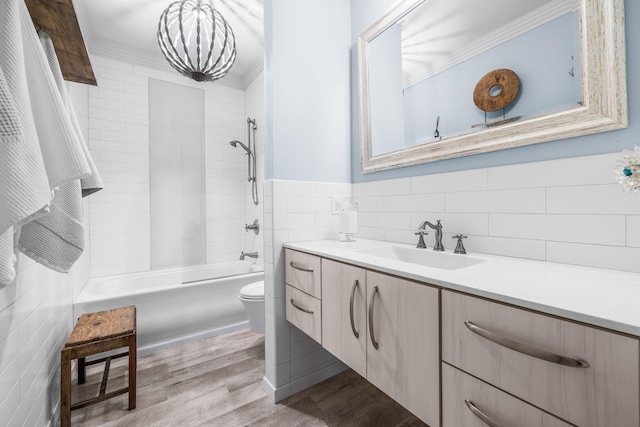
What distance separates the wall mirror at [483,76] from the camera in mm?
862

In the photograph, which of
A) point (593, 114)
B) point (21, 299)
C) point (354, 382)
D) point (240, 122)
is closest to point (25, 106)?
point (21, 299)

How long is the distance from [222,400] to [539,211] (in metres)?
1.79

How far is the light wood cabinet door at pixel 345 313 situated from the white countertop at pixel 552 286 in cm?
10

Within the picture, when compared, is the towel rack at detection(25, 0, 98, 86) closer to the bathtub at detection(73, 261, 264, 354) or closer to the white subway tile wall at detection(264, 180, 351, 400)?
the white subway tile wall at detection(264, 180, 351, 400)

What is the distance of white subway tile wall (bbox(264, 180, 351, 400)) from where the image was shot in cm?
151

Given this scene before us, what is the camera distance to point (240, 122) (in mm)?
3252

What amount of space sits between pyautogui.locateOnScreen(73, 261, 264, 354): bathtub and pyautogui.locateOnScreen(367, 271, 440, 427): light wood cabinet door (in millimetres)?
1664

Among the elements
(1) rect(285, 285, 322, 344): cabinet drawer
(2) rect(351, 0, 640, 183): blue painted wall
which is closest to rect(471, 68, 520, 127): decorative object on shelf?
(2) rect(351, 0, 640, 183): blue painted wall

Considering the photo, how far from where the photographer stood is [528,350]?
0.54m

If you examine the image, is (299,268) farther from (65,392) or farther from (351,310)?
(65,392)

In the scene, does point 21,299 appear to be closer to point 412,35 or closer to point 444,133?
point 444,133

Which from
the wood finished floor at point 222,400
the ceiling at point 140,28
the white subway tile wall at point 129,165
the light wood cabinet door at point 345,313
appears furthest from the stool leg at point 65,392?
the ceiling at point 140,28

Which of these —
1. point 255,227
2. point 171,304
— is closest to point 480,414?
point 171,304

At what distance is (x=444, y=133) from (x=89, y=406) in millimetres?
2354
